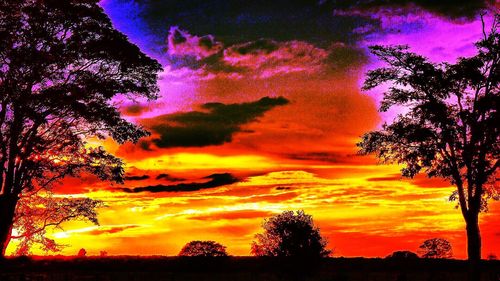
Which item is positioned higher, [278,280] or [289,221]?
[289,221]

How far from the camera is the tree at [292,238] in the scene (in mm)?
32594

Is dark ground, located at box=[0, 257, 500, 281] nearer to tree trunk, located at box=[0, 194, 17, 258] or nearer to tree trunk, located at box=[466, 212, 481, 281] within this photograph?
tree trunk, located at box=[0, 194, 17, 258]

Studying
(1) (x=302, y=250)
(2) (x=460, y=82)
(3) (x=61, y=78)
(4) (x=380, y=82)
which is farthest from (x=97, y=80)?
(2) (x=460, y=82)

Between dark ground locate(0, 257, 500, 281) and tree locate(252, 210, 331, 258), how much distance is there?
0.49 meters

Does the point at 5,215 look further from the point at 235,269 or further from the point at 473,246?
the point at 473,246

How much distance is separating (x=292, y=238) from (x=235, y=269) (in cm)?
597

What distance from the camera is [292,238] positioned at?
33.1 meters

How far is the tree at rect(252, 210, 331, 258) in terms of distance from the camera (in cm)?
3259

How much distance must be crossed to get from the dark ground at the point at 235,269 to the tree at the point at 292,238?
0.49 metres

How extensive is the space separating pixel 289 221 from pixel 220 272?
605 cm

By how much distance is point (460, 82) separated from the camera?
3744cm

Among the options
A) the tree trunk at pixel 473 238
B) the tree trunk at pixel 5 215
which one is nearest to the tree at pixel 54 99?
the tree trunk at pixel 5 215

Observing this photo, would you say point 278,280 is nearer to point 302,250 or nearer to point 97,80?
point 302,250

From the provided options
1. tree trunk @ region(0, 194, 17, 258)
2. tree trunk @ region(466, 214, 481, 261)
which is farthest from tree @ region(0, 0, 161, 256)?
tree trunk @ region(466, 214, 481, 261)
